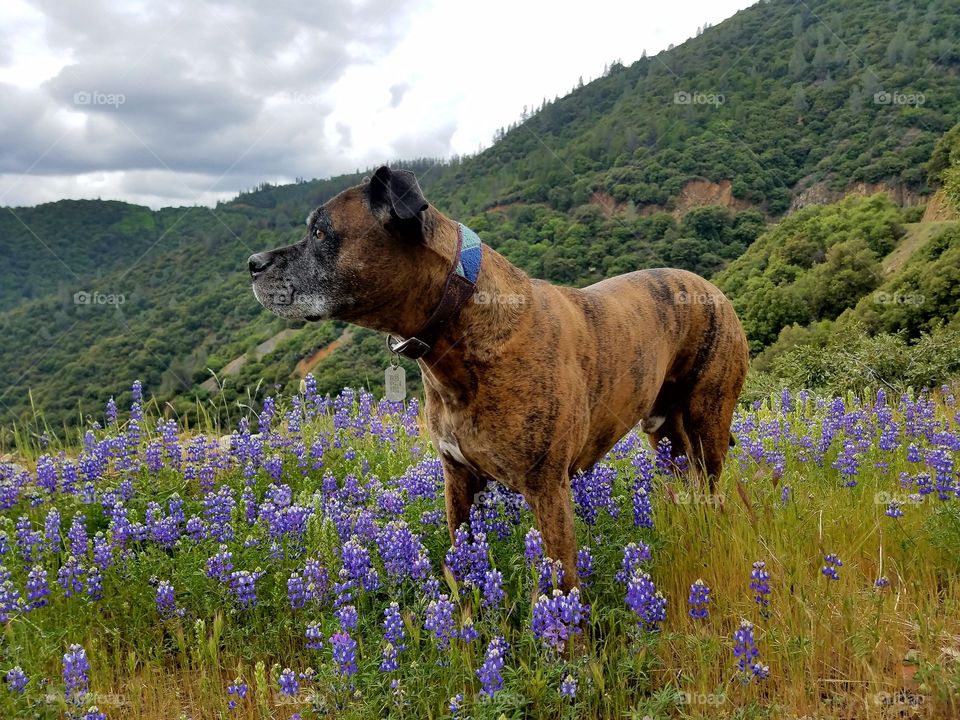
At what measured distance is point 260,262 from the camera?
2936 millimetres

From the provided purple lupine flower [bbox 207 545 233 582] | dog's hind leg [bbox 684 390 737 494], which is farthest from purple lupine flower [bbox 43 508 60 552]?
dog's hind leg [bbox 684 390 737 494]

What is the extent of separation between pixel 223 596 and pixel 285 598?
294 mm

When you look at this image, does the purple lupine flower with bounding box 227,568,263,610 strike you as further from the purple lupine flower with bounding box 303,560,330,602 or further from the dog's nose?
the dog's nose

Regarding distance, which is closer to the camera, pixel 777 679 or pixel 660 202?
pixel 777 679

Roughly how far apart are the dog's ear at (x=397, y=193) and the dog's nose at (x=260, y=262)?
0.57 metres

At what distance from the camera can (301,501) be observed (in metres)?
4.04

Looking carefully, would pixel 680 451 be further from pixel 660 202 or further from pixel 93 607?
A: pixel 660 202

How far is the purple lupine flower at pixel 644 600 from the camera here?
2.63 meters

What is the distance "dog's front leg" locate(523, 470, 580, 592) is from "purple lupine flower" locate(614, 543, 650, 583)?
8.8 inches

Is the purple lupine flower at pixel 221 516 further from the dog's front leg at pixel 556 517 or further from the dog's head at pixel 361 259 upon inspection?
the dog's front leg at pixel 556 517

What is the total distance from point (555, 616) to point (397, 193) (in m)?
1.79

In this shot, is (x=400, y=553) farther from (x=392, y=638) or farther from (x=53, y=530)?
(x=53, y=530)

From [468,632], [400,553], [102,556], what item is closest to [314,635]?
[400,553]

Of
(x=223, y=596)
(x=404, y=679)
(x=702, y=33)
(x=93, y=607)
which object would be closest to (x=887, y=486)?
(x=404, y=679)
